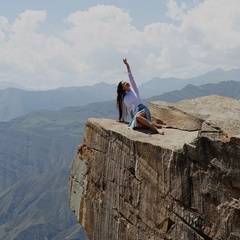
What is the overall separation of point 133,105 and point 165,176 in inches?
189

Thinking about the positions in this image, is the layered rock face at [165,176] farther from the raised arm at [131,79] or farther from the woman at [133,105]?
the raised arm at [131,79]

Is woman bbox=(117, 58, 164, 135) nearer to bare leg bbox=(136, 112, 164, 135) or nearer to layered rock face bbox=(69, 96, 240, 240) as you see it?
bare leg bbox=(136, 112, 164, 135)

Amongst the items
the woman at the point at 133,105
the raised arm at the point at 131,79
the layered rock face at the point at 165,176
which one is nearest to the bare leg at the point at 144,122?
the woman at the point at 133,105

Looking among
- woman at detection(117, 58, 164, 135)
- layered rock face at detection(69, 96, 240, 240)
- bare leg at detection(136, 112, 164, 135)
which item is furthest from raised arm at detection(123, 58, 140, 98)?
layered rock face at detection(69, 96, 240, 240)

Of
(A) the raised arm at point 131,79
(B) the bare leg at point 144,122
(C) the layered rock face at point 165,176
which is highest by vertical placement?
(A) the raised arm at point 131,79

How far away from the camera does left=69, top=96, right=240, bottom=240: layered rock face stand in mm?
14391

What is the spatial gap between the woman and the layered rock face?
1.65ft

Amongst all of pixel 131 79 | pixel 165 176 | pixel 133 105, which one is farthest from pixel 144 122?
pixel 165 176

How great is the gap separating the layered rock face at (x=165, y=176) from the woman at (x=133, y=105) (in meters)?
0.50

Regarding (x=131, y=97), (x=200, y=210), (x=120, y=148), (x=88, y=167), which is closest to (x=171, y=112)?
(x=131, y=97)

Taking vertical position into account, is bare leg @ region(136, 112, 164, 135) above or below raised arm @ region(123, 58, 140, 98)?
below

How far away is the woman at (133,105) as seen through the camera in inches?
743

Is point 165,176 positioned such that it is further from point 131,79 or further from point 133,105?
point 131,79

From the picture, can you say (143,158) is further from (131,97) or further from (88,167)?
(88,167)
